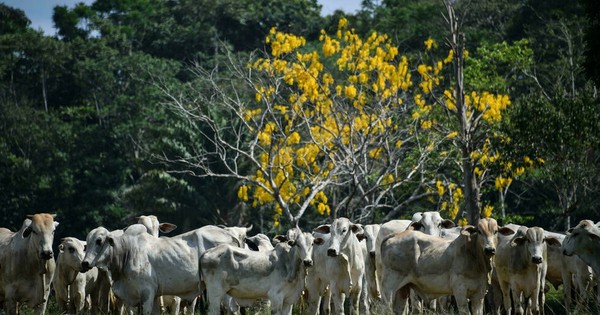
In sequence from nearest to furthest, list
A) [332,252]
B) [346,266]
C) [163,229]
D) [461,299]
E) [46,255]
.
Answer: [461,299] < [46,255] < [332,252] < [346,266] < [163,229]

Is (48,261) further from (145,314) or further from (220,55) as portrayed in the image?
(220,55)

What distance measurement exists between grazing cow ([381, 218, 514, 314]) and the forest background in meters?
8.34

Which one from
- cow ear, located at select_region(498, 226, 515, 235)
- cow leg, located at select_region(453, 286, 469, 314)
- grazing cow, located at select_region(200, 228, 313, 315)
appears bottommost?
cow leg, located at select_region(453, 286, 469, 314)

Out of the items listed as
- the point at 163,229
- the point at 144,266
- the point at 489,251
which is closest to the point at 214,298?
the point at 144,266

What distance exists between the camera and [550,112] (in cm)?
2767

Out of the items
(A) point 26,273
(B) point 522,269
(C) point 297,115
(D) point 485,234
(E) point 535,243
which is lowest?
(B) point 522,269

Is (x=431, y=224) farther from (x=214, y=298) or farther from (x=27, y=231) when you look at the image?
(x=27, y=231)

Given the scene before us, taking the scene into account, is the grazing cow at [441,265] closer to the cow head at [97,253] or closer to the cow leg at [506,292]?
the cow leg at [506,292]

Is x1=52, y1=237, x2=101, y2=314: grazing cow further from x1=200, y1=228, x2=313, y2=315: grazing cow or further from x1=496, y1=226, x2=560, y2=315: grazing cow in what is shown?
x1=496, y1=226, x2=560, y2=315: grazing cow

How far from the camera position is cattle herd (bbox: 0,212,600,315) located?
18625mm

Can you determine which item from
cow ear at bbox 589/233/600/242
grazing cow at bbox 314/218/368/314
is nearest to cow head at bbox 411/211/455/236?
grazing cow at bbox 314/218/368/314

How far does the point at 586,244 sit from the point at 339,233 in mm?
4048

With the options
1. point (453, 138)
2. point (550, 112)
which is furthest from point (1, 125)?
point (550, 112)

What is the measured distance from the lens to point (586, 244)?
19.7 meters
